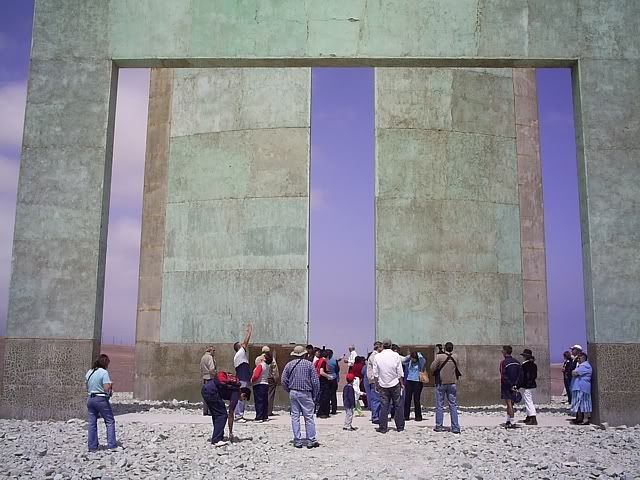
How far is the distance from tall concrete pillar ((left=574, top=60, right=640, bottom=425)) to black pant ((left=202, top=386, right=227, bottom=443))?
6.34 metres

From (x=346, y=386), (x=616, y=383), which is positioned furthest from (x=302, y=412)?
(x=616, y=383)

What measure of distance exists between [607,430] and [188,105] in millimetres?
13579

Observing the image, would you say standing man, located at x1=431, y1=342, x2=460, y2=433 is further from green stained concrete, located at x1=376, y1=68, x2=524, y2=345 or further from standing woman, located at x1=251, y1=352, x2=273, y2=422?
green stained concrete, located at x1=376, y1=68, x2=524, y2=345

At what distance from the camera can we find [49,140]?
40.3 ft

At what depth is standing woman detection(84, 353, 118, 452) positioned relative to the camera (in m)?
9.23

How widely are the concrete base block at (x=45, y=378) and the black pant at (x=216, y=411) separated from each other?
10.1 ft

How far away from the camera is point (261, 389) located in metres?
13.4

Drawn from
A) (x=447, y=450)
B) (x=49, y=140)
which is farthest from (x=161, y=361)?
(x=447, y=450)

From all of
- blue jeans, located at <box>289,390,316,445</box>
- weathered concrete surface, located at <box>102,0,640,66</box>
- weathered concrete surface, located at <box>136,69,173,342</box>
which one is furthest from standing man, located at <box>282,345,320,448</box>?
weathered concrete surface, located at <box>136,69,173,342</box>

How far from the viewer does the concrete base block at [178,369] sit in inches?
698

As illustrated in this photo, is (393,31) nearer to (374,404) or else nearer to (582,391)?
(374,404)

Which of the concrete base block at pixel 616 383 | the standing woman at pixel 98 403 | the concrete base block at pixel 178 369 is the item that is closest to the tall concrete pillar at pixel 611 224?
the concrete base block at pixel 616 383

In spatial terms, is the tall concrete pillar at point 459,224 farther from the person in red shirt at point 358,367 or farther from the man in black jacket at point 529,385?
the man in black jacket at point 529,385

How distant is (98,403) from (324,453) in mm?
3131
